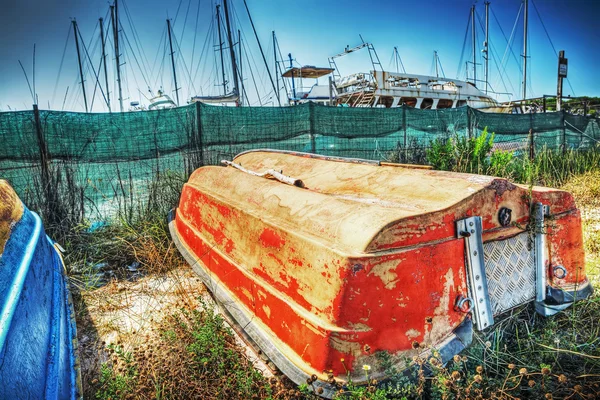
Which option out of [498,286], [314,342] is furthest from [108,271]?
[498,286]

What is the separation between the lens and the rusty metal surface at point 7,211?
2280mm

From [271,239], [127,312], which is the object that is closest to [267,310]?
[271,239]

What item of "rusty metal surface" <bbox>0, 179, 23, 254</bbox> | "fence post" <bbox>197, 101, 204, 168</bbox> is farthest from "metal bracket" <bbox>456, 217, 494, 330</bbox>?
"fence post" <bbox>197, 101, 204, 168</bbox>

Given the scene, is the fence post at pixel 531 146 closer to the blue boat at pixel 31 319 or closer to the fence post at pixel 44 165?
the fence post at pixel 44 165

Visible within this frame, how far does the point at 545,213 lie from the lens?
7.14 feet

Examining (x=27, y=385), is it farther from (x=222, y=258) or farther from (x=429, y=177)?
(x=429, y=177)

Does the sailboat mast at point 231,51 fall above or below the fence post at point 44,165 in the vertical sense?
above

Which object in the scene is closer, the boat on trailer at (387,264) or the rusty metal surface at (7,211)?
the boat on trailer at (387,264)

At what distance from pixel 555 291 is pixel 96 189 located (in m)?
5.35

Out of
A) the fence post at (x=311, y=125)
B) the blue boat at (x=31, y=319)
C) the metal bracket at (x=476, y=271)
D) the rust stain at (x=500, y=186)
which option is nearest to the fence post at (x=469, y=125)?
the fence post at (x=311, y=125)

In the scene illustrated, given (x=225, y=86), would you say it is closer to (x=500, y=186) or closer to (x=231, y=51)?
(x=231, y=51)

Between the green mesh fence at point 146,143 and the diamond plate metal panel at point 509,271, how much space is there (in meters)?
4.52

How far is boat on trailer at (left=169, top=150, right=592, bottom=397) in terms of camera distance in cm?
168

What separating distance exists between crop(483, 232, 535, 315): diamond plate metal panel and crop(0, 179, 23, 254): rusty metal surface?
2618 millimetres
